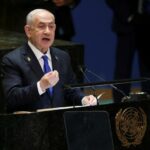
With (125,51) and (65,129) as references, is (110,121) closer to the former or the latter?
(65,129)

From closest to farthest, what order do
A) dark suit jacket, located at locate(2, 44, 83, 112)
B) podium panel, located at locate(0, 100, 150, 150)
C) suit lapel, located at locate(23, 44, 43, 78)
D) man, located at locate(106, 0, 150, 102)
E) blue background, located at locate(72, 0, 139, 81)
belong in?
1. podium panel, located at locate(0, 100, 150, 150)
2. dark suit jacket, located at locate(2, 44, 83, 112)
3. suit lapel, located at locate(23, 44, 43, 78)
4. man, located at locate(106, 0, 150, 102)
5. blue background, located at locate(72, 0, 139, 81)

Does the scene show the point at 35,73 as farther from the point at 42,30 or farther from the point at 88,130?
the point at 88,130

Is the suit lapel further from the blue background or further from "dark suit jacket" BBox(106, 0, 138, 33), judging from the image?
the blue background

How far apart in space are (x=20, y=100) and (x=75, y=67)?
130 centimetres

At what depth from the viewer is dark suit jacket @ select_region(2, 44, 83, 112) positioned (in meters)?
3.69

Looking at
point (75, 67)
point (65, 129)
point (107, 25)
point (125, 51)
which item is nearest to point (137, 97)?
point (65, 129)

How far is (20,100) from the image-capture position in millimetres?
3686

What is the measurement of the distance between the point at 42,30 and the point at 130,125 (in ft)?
2.96

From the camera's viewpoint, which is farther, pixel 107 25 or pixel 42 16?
pixel 107 25

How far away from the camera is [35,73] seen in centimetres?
385

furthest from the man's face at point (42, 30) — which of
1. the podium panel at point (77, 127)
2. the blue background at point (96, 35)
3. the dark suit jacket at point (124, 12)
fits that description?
the blue background at point (96, 35)

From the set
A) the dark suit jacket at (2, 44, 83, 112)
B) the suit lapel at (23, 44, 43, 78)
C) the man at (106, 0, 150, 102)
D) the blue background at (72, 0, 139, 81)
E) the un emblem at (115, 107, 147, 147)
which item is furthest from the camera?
the blue background at (72, 0, 139, 81)

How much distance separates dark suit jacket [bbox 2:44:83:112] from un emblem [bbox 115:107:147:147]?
0.57 m

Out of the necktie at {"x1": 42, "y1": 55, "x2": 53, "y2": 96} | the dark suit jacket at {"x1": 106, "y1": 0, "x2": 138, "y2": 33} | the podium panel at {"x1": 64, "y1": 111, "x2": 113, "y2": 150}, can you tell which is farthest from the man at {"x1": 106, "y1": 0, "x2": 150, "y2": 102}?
the podium panel at {"x1": 64, "y1": 111, "x2": 113, "y2": 150}
